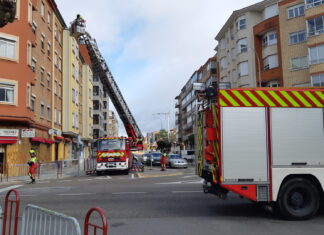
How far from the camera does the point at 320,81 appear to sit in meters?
33.3

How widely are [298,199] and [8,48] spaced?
22.5 metres

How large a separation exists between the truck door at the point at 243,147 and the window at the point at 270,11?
36866mm

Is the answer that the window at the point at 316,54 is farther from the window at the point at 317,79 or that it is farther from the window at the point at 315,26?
the window at the point at 315,26

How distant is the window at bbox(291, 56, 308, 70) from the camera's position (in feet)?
117

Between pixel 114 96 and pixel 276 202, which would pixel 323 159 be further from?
pixel 114 96

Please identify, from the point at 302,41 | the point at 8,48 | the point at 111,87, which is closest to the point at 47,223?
the point at 8,48

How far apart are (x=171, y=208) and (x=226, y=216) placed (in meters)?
1.63

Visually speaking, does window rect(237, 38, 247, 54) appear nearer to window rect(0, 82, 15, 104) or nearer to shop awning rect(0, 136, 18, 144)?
window rect(0, 82, 15, 104)

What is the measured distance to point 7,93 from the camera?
2412cm

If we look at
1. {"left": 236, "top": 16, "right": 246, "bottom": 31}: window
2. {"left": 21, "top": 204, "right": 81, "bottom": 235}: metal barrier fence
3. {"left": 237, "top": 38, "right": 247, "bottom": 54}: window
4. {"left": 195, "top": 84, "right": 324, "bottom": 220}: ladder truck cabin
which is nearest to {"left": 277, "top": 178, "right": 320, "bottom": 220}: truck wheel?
{"left": 195, "top": 84, "right": 324, "bottom": 220}: ladder truck cabin

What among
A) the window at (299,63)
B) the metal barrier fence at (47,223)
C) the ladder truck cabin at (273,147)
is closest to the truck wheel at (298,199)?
the ladder truck cabin at (273,147)

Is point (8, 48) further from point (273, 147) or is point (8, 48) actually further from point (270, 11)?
point (270, 11)

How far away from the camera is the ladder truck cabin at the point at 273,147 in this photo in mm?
7637

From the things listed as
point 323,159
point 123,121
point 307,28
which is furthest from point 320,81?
point 323,159
